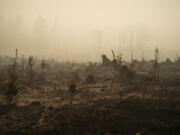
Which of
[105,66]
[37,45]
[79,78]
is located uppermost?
[37,45]

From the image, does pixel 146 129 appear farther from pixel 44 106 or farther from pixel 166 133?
pixel 44 106

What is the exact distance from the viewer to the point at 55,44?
122062mm

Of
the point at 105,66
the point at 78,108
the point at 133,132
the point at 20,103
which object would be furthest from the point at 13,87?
the point at 105,66

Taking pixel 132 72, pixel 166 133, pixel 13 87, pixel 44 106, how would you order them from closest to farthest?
pixel 166 133 < pixel 13 87 < pixel 44 106 < pixel 132 72

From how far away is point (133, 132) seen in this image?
39.5ft

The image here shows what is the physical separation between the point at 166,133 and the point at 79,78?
102 ft

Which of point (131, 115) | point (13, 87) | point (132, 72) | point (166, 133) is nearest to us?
point (166, 133)

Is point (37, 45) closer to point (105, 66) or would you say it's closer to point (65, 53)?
point (65, 53)

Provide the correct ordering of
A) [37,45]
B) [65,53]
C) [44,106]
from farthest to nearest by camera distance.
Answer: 1. [37,45]
2. [65,53]
3. [44,106]

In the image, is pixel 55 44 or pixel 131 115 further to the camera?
pixel 55 44

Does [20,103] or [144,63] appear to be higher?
[144,63]

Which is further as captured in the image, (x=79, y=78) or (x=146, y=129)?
(x=79, y=78)

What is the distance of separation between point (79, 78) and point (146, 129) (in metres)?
30.1

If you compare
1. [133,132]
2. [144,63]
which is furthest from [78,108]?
[144,63]
